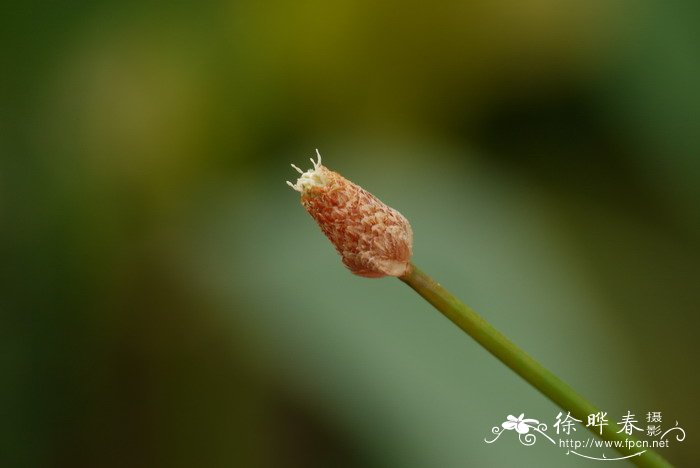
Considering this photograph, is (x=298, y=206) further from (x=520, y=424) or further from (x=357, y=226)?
(x=357, y=226)

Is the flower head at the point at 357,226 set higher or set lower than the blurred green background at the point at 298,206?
lower

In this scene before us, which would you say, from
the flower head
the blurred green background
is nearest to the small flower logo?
the blurred green background

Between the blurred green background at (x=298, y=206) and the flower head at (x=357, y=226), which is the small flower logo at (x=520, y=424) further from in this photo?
the flower head at (x=357, y=226)

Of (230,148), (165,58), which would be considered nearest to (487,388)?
(230,148)

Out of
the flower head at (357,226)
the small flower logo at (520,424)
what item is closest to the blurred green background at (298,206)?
the small flower logo at (520,424)

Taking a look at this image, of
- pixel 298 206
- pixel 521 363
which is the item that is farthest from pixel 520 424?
pixel 521 363

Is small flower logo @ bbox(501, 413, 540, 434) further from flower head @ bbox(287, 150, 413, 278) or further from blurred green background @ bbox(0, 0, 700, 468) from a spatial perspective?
flower head @ bbox(287, 150, 413, 278)
